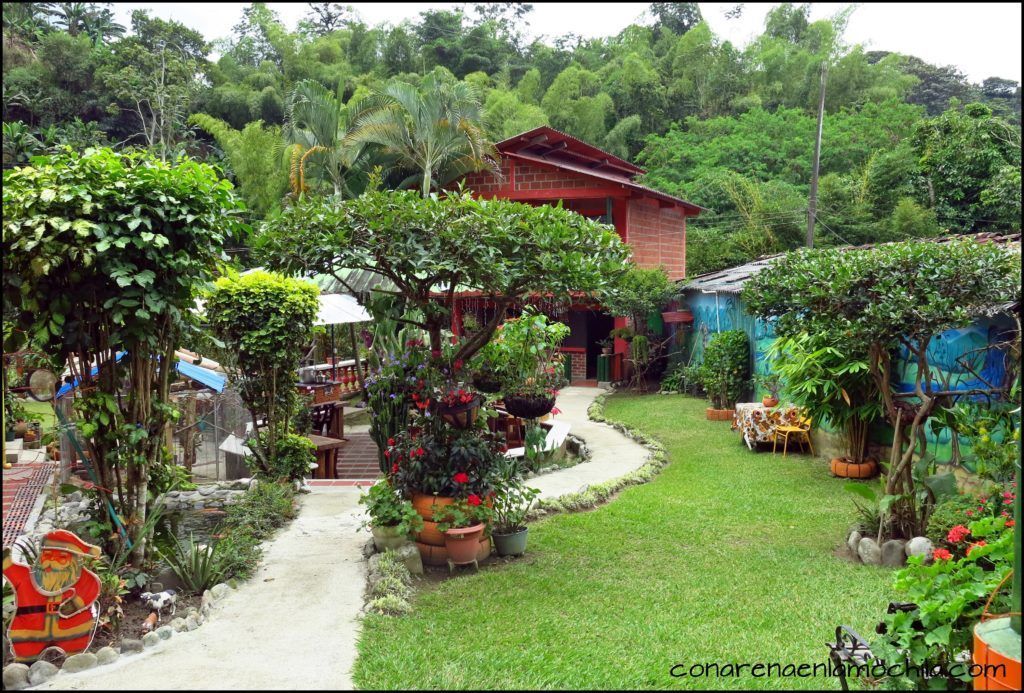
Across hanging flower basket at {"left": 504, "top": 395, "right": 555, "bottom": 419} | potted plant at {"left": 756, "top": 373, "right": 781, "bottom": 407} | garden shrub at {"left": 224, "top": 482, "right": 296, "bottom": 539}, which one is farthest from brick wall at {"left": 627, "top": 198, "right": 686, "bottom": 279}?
garden shrub at {"left": 224, "top": 482, "right": 296, "bottom": 539}

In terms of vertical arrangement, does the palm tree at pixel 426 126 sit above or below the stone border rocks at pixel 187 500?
above

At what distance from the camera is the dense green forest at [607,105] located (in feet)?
69.9

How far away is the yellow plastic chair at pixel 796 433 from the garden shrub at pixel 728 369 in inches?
112

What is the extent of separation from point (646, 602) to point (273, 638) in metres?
2.38

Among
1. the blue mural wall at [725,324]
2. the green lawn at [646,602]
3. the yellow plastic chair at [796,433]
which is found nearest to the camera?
the green lawn at [646,602]

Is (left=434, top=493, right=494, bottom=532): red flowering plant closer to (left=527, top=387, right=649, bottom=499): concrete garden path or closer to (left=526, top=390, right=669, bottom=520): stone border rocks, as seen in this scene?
(left=526, top=390, right=669, bottom=520): stone border rocks

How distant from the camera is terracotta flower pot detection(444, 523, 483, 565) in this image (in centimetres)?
579

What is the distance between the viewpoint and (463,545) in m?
5.82

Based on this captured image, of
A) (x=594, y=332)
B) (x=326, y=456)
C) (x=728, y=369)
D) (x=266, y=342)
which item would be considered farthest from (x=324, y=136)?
(x=266, y=342)

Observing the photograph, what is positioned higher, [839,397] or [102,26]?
[102,26]

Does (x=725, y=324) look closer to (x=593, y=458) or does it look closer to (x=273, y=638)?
(x=593, y=458)

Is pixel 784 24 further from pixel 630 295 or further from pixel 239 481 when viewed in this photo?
pixel 239 481

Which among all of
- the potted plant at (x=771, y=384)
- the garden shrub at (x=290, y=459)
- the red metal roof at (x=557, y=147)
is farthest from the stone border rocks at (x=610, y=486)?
the red metal roof at (x=557, y=147)

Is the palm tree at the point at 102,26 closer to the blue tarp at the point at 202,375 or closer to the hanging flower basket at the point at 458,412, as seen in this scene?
the blue tarp at the point at 202,375
